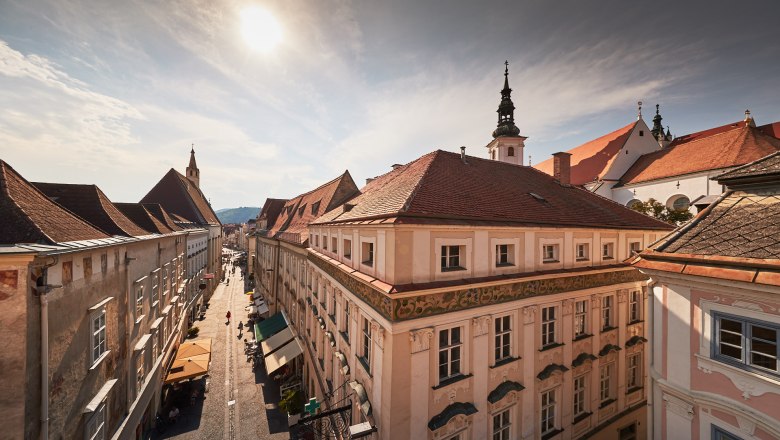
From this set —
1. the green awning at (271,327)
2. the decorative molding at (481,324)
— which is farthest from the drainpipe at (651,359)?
the green awning at (271,327)

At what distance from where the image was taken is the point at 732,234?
6.76 metres

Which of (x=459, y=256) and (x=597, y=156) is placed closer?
(x=459, y=256)

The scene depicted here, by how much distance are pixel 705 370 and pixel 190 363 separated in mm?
25016

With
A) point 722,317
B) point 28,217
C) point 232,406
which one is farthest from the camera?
point 232,406

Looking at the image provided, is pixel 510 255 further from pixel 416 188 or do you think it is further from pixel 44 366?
pixel 44 366

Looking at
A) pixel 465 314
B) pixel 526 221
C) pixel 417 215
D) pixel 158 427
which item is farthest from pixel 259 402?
pixel 526 221

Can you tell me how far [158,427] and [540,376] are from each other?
2033 centimetres

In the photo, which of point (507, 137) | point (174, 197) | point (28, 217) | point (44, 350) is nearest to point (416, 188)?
point (28, 217)

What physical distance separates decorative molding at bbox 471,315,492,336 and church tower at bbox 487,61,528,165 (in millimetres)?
27278

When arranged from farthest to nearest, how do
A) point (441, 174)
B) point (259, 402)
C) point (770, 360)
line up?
point (259, 402)
point (441, 174)
point (770, 360)

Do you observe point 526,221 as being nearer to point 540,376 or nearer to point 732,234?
point 732,234

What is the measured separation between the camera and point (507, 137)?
3328 centimetres

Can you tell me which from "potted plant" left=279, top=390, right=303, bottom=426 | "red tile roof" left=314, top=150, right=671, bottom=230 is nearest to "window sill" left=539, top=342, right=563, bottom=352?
"red tile roof" left=314, top=150, right=671, bottom=230

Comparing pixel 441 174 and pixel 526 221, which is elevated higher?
pixel 441 174
